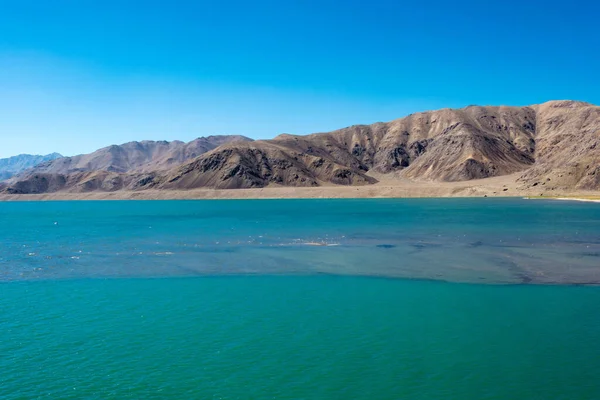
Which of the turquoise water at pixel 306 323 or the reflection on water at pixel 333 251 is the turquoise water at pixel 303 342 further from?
the reflection on water at pixel 333 251

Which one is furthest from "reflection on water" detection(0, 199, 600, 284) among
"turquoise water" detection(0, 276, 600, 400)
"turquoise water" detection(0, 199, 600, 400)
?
"turquoise water" detection(0, 276, 600, 400)

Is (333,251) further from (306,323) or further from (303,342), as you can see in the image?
(303,342)

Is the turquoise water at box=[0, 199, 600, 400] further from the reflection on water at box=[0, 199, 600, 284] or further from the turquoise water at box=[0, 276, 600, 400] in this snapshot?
the reflection on water at box=[0, 199, 600, 284]

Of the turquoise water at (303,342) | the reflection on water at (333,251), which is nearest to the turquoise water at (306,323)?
the turquoise water at (303,342)

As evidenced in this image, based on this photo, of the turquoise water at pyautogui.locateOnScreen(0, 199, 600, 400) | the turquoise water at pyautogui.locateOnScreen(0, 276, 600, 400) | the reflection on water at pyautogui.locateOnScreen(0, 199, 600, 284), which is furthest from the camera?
the reflection on water at pyautogui.locateOnScreen(0, 199, 600, 284)

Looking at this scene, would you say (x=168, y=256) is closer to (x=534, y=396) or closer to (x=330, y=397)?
(x=330, y=397)

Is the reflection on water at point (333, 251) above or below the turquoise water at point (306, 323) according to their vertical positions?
above

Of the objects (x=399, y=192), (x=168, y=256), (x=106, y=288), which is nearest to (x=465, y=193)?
(x=399, y=192)

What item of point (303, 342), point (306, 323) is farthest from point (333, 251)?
point (303, 342)
